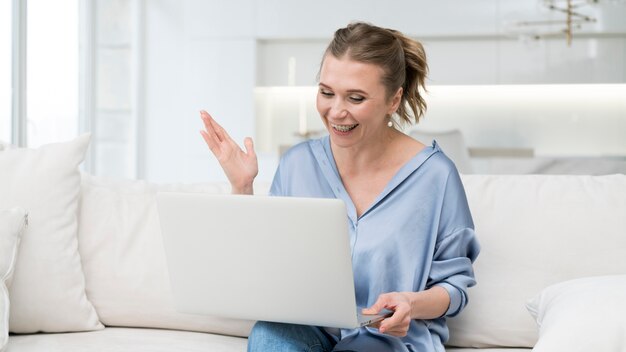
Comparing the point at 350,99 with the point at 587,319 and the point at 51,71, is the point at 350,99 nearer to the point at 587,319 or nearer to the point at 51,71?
the point at 587,319

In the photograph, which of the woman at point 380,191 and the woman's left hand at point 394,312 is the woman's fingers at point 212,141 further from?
the woman's left hand at point 394,312

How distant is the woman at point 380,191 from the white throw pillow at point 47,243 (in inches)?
14.8

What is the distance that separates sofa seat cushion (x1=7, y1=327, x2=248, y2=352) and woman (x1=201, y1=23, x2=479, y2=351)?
24cm

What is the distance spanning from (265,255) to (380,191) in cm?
42

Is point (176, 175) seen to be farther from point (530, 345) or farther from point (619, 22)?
point (530, 345)

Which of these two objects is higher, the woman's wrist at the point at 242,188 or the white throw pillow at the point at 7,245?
the woman's wrist at the point at 242,188

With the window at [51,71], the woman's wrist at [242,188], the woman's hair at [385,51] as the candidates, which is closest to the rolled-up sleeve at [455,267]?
the woman's hair at [385,51]

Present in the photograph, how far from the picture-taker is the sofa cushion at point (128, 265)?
2072mm

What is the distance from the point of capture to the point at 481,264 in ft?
6.57

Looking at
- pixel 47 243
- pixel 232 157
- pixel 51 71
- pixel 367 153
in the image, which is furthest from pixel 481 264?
pixel 51 71

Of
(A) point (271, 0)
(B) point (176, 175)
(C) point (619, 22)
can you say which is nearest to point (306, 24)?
(A) point (271, 0)

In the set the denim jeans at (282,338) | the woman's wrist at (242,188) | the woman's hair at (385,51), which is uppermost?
the woman's hair at (385,51)

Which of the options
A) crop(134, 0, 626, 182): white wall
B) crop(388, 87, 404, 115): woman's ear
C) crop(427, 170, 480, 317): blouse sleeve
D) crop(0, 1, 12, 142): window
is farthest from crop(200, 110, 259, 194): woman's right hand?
crop(134, 0, 626, 182): white wall

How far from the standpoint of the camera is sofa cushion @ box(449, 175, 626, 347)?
1.95m
